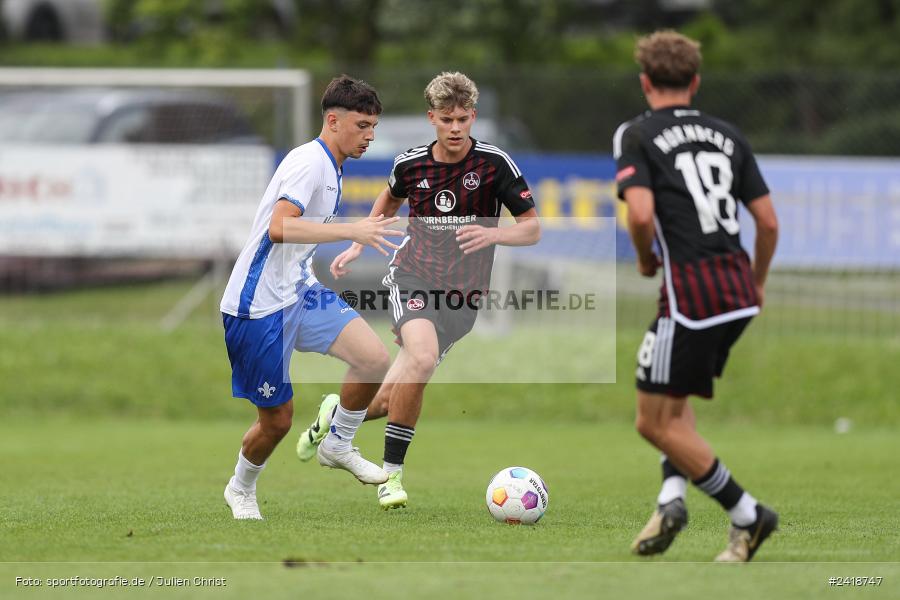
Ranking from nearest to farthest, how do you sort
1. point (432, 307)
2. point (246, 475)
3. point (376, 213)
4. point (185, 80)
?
point (246, 475) → point (432, 307) → point (376, 213) → point (185, 80)

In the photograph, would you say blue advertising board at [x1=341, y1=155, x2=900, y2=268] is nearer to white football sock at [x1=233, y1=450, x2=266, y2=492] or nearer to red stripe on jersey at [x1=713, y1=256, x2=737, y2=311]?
white football sock at [x1=233, y1=450, x2=266, y2=492]

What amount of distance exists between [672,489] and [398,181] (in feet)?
9.26

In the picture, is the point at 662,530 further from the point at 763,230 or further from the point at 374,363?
the point at 374,363

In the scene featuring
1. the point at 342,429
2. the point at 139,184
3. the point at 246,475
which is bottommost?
the point at 246,475

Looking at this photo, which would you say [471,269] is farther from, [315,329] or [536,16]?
[536,16]

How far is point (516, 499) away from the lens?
731 centimetres

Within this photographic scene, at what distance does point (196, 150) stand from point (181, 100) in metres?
0.84

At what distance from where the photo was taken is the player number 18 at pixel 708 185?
5863 millimetres

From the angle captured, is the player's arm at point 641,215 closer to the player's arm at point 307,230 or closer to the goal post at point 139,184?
the player's arm at point 307,230

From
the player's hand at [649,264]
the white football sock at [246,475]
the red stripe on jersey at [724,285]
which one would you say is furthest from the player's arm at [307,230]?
the red stripe on jersey at [724,285]

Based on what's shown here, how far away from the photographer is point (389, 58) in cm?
2383

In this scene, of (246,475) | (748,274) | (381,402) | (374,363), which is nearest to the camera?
(748,274)

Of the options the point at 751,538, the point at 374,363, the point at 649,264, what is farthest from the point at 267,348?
the point at 751,538

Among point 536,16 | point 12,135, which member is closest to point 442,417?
point 12,135
